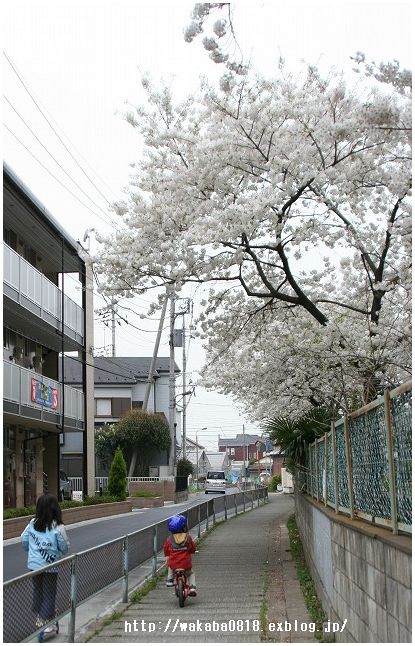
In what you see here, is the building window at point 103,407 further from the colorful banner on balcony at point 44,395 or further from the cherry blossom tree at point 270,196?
the cherry blossom tree at point 270,196

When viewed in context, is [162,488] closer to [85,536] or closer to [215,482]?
[215,482]

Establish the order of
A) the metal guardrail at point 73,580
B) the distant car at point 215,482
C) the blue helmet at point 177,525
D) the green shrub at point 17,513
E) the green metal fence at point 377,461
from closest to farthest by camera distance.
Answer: the green metal fence at point 377,461, the metal guardrail at point 73,580, the blue helmet at point 177,525, the green shrub at point 17,513, the distant car at point 215,482

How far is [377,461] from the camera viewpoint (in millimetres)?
7105

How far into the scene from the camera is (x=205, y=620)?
1024cm

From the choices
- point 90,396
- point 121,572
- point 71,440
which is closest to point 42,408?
point 90,396

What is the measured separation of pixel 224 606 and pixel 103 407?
2112 inches

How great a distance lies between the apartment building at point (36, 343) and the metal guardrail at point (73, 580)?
10692 mm

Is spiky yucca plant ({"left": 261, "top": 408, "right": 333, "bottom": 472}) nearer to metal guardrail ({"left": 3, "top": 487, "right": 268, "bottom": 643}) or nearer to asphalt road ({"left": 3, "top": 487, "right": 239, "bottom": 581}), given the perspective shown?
metal guardrail ({"left": 3, "top": 487, "right": 268, "bottom": 643})

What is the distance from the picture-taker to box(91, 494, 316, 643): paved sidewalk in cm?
943

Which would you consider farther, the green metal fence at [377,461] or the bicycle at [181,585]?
the bicycle at [181,585]

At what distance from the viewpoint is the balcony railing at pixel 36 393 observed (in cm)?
2417

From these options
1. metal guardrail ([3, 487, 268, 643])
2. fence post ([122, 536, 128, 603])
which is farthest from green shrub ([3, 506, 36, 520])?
fence post ([122, 536, 128, 603])

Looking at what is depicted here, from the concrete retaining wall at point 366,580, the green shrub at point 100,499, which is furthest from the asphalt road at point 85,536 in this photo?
the concrete retaining wall at point 366,580

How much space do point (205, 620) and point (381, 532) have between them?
15.1 ft
